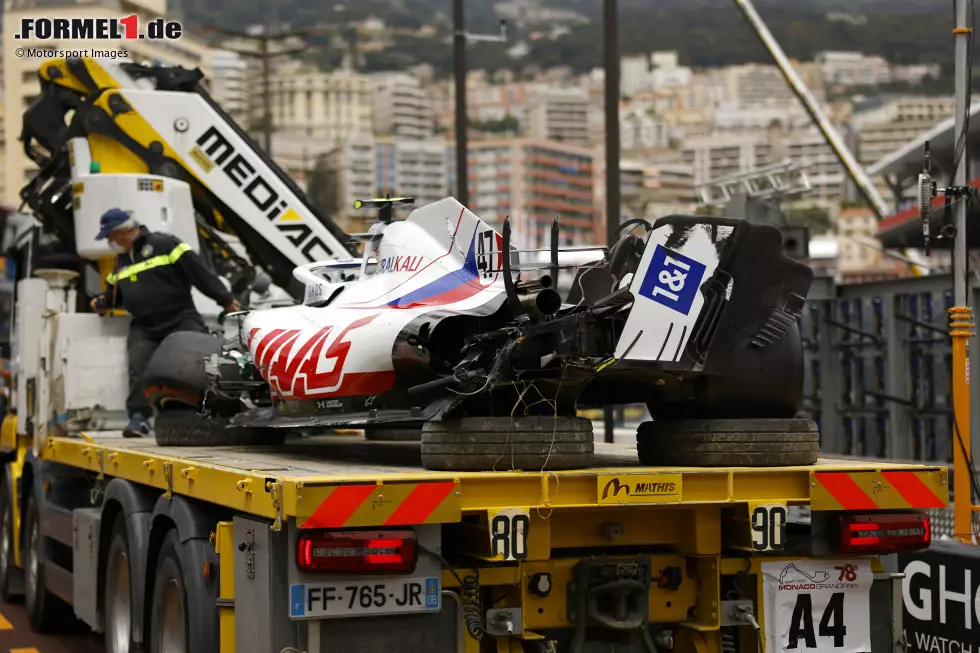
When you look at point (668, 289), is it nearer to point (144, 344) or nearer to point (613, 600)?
point (613, 600)

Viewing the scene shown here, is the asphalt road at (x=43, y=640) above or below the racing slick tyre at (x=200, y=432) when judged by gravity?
below

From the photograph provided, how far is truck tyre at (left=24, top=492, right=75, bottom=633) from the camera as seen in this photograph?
490 inches

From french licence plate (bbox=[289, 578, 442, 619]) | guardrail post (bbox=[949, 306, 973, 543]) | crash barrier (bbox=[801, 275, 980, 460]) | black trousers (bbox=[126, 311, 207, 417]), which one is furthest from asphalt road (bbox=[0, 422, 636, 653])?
crash barrier (bbox=[801, 275, 980, 460])

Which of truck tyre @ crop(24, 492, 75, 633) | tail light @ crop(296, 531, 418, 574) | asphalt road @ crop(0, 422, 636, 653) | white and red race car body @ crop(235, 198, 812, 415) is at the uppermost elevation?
white and red race car body @ crop(235, 198, 812, 415)

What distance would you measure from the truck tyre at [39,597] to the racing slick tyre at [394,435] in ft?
9.12

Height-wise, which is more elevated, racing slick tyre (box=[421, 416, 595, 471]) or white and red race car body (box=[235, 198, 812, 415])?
white and red race car body (box=[235, 198, 812, 415])

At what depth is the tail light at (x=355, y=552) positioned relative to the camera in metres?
6.75

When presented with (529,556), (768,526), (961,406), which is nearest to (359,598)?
(529,556)

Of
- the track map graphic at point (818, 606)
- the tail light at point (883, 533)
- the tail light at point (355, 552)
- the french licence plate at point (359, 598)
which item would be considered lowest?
the track map graphic at point (818, 606)

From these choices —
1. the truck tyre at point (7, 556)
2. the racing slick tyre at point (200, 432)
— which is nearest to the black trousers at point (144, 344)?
the racing slick tyre at point (200, 432)

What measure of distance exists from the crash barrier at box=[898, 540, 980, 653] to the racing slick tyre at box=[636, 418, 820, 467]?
6.12ft

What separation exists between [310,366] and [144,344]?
3.63 m

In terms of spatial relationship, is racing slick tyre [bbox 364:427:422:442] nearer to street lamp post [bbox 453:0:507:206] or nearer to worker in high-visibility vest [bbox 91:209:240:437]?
worker in high-visibility vest [bbox 91:209:240:437]

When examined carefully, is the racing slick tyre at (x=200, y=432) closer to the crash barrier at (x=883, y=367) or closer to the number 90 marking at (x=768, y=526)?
the number 90 marking at (x=768, y=526)
